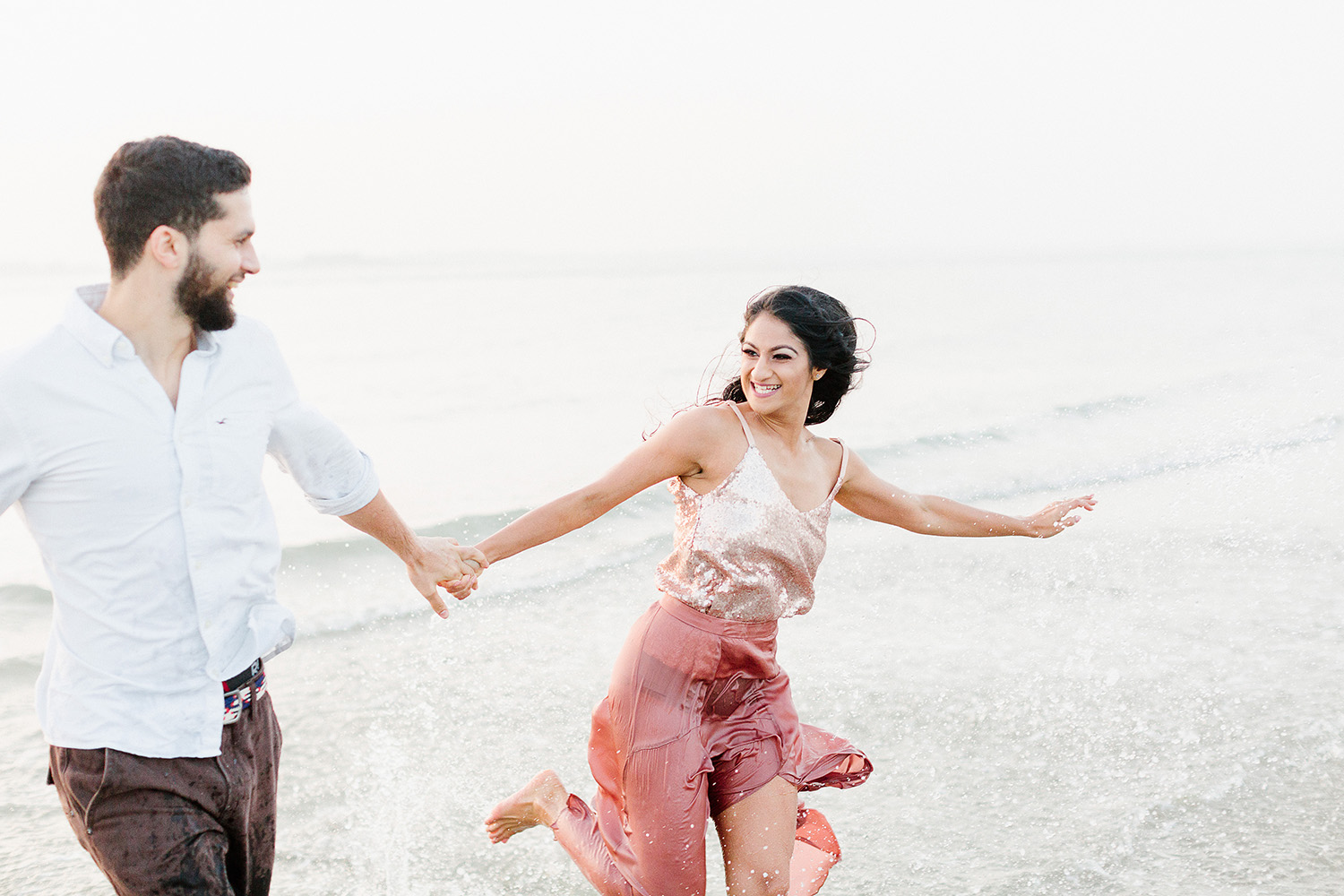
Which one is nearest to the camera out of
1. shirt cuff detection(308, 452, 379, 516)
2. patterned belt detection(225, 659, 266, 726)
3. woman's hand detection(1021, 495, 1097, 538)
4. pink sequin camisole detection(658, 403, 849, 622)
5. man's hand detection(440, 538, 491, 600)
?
patterned belt detection(225, 659, 266, 726)

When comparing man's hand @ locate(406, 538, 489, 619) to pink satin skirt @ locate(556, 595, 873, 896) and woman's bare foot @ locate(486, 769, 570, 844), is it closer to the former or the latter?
pink satin skirt @ locate(556, 595, 873, 896)

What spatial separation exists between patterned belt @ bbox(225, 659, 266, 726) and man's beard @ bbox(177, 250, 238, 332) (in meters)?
0.86

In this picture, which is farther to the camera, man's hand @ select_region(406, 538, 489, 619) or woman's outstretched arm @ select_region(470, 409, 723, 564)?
woman's outstretched arm @ select_region(470, 409, 723, 564)

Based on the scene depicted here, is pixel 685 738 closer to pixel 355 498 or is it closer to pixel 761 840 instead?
pixel 761 840

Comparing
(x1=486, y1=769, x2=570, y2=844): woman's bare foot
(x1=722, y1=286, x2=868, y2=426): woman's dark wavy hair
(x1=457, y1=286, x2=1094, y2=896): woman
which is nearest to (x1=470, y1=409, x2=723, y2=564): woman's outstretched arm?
(x1=457, y1=286, x2=1094, y2=896): woman

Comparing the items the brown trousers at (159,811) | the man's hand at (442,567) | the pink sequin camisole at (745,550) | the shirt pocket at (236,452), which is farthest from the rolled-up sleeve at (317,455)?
the pink sequin camisole at (745,550)

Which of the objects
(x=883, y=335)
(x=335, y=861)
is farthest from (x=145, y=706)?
(x=883, y=335)

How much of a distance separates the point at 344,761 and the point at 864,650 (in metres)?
3.21

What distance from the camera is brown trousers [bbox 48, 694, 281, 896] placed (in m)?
2.78

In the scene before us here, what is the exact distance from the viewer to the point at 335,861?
5086mm

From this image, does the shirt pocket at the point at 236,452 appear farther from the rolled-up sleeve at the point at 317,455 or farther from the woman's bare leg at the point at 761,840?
the woman's bare leg at the point at 761,840

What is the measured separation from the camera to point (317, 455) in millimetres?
3305

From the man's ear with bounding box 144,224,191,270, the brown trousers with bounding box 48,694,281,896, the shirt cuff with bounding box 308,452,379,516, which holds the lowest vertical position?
the brown trousers with bounding box 48,694,281,896

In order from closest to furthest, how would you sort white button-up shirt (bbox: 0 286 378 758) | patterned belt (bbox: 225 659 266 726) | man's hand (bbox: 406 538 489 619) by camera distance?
white button-up shirt (bbox: 0 286 378 758) → patterned belt (bbox: 225 659 266 726) → man's hand (bbox: 406 538 489 619)
